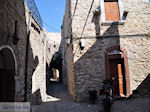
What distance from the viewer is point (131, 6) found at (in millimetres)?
6402

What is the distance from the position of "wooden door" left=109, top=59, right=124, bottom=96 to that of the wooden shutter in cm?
233

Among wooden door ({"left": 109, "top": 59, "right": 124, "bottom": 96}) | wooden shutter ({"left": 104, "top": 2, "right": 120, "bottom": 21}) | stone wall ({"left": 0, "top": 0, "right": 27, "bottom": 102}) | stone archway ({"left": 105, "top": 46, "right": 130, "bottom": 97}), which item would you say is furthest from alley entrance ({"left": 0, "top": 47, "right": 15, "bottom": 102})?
wooden shutter ({"left": 104, "top": 2, "right": 120, "bottom": 21})

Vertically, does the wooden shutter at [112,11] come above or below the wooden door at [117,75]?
above

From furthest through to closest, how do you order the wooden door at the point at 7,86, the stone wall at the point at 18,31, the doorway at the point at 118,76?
the doorway at the point at 118,76 < the wooden door at the point at 7,86 < the stone wall at the point at 18,31

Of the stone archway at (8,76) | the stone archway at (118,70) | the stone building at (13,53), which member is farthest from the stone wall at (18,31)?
the stone archway at (118,70)

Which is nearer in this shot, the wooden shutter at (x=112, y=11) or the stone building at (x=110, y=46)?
the stone building at (x=110, y=46)

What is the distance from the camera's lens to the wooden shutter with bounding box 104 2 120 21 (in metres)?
6.30

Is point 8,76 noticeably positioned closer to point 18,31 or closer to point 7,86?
point 7,86

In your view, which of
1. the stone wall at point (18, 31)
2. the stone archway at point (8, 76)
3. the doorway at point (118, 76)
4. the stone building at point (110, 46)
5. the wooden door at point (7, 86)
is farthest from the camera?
the doorway at point (118, 76)

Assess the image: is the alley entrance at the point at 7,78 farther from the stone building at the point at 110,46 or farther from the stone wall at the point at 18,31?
the stone building at the point at 110,46

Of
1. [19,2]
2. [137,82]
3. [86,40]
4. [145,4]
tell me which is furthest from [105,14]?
[19,2]

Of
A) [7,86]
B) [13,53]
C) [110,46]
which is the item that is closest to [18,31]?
[13,53]

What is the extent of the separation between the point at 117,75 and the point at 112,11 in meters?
3.55

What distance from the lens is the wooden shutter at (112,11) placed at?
6.30m
